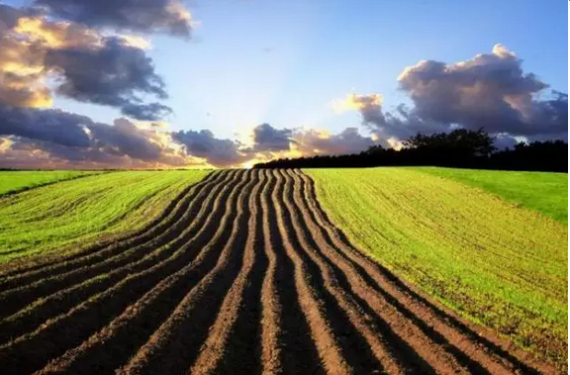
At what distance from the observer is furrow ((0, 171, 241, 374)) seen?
36.8ft

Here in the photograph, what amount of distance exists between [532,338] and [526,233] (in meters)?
17.2

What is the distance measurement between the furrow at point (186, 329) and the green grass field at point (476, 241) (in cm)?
640

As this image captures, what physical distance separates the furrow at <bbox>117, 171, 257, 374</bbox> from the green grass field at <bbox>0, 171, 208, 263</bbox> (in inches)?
266

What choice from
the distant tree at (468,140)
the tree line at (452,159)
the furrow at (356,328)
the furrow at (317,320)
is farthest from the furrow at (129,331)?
the distant tree at (468,140)

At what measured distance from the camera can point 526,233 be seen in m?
30.4

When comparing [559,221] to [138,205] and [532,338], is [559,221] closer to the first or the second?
[532,338]

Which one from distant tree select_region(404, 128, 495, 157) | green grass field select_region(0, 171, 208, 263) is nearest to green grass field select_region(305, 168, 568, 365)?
green grass field select_region(0, 171, 208, 263)

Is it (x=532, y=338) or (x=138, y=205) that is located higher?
(x=138, y=205)

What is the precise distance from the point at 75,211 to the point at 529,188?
103ft

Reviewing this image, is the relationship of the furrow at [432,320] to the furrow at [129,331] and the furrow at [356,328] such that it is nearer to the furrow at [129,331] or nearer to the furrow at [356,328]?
the furrow at [356,328]

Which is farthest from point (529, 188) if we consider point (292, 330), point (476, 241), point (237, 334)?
point (237, 334)

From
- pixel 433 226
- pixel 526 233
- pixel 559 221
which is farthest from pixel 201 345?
pixel 559 221

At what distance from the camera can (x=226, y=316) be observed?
1444cm

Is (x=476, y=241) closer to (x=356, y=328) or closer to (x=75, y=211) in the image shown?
(x=356, y=328)
